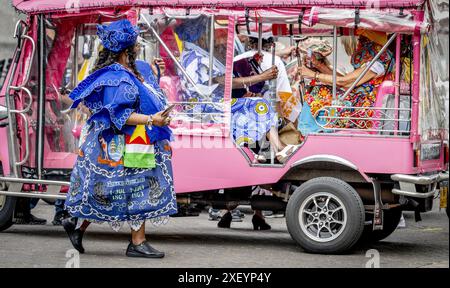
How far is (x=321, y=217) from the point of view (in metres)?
9.17

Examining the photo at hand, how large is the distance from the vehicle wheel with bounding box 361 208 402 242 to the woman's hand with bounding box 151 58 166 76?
2486 millimetres

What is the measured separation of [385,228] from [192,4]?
2838mm

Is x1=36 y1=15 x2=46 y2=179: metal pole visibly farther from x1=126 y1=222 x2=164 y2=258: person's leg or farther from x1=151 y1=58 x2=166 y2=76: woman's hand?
x1=126 y1=222 x2=164 y2=258: person's leg

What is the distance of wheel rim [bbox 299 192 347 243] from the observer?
9.12 m

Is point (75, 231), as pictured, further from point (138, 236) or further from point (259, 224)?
point (259, 224)

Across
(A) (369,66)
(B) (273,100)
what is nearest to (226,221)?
(B) (273,100)

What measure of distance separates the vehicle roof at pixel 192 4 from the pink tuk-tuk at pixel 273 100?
0.04 ft

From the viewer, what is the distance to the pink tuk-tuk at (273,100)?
909 centimetres

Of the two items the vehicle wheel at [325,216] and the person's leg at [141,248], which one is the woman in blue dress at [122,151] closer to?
the person's leg at [141,248]

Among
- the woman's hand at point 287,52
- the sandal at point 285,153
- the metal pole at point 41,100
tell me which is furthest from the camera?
the metal pole at point 41,100

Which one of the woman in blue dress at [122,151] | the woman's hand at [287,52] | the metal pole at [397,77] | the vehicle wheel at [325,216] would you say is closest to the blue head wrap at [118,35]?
the woman in blue dress at [122,151]

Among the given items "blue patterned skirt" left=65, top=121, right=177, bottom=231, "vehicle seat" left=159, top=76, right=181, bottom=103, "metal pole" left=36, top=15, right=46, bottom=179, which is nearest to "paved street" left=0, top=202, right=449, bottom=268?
"blue patterned skirt" left=65, top=121, right=177, bottom=231
